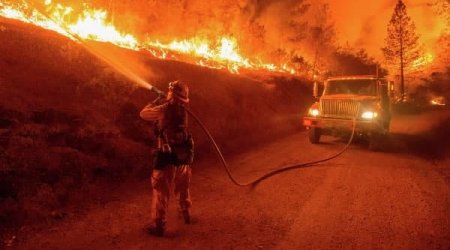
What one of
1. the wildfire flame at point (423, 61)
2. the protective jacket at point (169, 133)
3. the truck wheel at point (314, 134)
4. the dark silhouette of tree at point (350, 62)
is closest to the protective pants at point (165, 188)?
the protective jacket at point (169, 133)

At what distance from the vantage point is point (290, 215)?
19.7 feet

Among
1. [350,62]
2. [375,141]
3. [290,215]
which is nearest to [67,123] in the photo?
[290,215]

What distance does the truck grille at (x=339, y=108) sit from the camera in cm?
1269

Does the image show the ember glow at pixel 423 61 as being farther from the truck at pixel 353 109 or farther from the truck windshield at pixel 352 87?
the truck windshield at pixel 352 87

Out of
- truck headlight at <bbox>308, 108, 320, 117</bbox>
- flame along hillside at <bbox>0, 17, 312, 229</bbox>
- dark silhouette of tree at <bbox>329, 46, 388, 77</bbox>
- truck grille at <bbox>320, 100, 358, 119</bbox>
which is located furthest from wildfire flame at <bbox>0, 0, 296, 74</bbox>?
dark silhouette of tree at <bbox>329, 46, 388, 77</bbox>

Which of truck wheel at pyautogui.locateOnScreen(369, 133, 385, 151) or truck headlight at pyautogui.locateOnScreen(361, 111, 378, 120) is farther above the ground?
truck headlight at pyautogui.locateOnScreen(361, 111, 378, 120)

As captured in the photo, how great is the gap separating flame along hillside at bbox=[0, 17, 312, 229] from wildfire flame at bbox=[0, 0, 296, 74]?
2.77ft

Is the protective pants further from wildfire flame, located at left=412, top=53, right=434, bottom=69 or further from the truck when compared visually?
wildfire flame, located at left=412, top=53, right=434, bottom=69

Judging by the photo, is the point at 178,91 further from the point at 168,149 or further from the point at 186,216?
the point at 186,216

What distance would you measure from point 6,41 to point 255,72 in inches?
690

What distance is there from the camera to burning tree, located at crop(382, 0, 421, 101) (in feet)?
146

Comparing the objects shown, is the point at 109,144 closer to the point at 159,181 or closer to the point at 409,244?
the point at 159,181

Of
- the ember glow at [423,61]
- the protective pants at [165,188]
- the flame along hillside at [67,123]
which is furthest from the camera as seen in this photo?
the ember glow at [423,61]

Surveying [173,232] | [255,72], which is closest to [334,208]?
[173,232]
